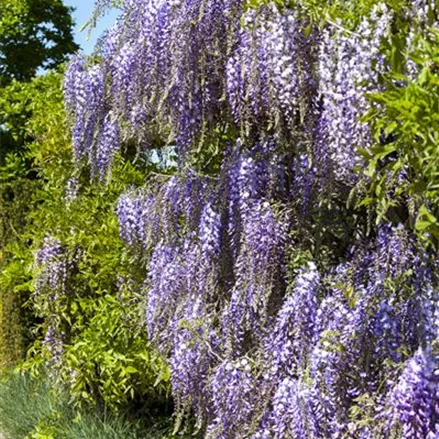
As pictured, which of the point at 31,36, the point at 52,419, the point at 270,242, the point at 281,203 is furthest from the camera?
the point at 31,36

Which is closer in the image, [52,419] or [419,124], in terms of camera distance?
[419,124]

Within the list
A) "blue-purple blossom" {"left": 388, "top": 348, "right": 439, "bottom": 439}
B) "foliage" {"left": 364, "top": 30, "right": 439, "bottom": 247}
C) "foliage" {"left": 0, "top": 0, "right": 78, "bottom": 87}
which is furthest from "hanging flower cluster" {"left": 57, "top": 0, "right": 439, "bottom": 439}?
"foliage" {"left": 0, "top": 0, "right": 78, "bottom": 87}

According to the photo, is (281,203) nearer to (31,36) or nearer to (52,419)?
(52,419)

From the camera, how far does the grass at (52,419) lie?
514 centimetres

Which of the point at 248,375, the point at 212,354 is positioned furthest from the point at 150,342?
the point at 248,375

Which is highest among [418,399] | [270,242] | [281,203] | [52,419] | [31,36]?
[31,36]

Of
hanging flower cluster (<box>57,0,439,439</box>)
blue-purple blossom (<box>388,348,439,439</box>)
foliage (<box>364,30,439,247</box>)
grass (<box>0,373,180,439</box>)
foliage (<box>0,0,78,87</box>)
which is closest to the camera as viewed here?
foliage (<box>364,30,439,247</box>)

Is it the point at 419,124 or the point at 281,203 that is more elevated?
the point at 419,124

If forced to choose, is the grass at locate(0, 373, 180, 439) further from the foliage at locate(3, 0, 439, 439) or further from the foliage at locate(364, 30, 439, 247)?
the foliage at locate(364, 30, 439, 247)

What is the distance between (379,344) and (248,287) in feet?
2.19

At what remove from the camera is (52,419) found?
5508 mm

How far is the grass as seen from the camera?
16.9 ft

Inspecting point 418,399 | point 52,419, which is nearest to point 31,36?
point 52,419

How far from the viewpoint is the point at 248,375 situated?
3.49 m
